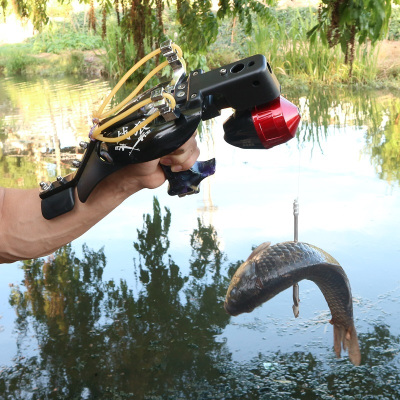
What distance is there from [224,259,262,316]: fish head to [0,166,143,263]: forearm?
48cm

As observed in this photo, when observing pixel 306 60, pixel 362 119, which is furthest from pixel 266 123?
pixel 306 60

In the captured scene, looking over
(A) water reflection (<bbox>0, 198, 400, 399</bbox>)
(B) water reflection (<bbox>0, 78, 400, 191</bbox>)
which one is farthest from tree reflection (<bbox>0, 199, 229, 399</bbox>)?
(B) water reflection (<bbox>0, 78, 400, 191</bbox>)

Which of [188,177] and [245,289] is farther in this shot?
[245,289]

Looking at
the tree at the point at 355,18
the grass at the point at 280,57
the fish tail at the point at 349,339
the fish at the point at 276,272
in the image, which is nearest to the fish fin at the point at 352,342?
the fish tail at the point at 349,339

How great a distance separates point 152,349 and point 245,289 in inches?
42.9

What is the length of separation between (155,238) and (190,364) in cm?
142

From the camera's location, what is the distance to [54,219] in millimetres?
1519

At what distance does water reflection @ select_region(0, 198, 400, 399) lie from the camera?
8.41 feet

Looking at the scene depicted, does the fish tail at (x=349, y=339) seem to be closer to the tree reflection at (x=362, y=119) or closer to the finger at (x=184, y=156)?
the finger at (x=184, y=156)

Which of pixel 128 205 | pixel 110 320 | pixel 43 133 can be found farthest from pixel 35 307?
pixel 43 133

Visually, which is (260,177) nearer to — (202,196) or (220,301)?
(202,196)

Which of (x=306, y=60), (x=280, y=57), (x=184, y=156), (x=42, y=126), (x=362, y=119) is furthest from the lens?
(x=280, y=57)

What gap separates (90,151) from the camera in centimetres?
144

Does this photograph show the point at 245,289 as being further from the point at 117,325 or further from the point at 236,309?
the point at 117,325
